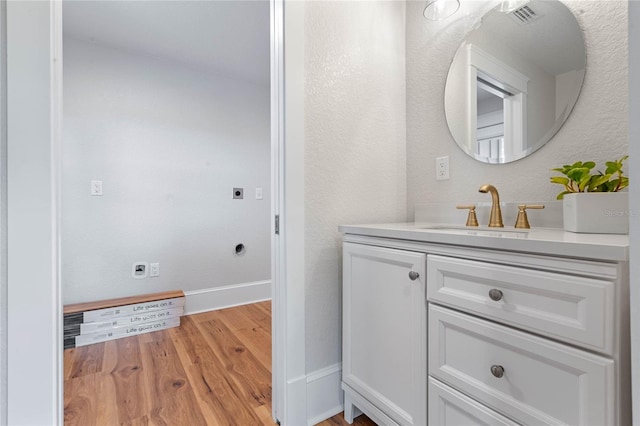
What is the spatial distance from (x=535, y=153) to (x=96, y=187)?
2.72 m

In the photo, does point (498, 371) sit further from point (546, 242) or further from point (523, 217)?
point (523, 217)

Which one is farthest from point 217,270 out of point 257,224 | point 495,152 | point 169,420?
point 495,152

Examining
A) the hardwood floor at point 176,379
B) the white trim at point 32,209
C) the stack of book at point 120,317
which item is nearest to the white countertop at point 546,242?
the hardwood floor at point 176,379

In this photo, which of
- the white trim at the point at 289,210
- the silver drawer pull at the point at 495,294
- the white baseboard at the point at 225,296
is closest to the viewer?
the silver drawer pull at the point at 495,294

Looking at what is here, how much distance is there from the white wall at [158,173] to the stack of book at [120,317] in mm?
152

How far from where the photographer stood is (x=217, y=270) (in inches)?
104

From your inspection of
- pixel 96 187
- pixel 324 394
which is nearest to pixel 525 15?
pixel 324 394

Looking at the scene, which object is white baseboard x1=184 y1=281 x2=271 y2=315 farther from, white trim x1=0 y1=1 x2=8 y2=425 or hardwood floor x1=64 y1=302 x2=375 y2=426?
white trim x1=0 y1=1 x2=8 y2=425

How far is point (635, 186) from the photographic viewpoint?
36cm

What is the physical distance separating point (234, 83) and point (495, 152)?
7.69ft

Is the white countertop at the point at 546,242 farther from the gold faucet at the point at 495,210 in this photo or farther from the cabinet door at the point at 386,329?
the gold faucet at the point at 495,210

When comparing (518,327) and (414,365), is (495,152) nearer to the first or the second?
(518,327)

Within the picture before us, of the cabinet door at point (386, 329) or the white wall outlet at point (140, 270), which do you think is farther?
the white wall outlet at point (140, 270)

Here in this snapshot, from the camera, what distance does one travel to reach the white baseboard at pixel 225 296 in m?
2.51
